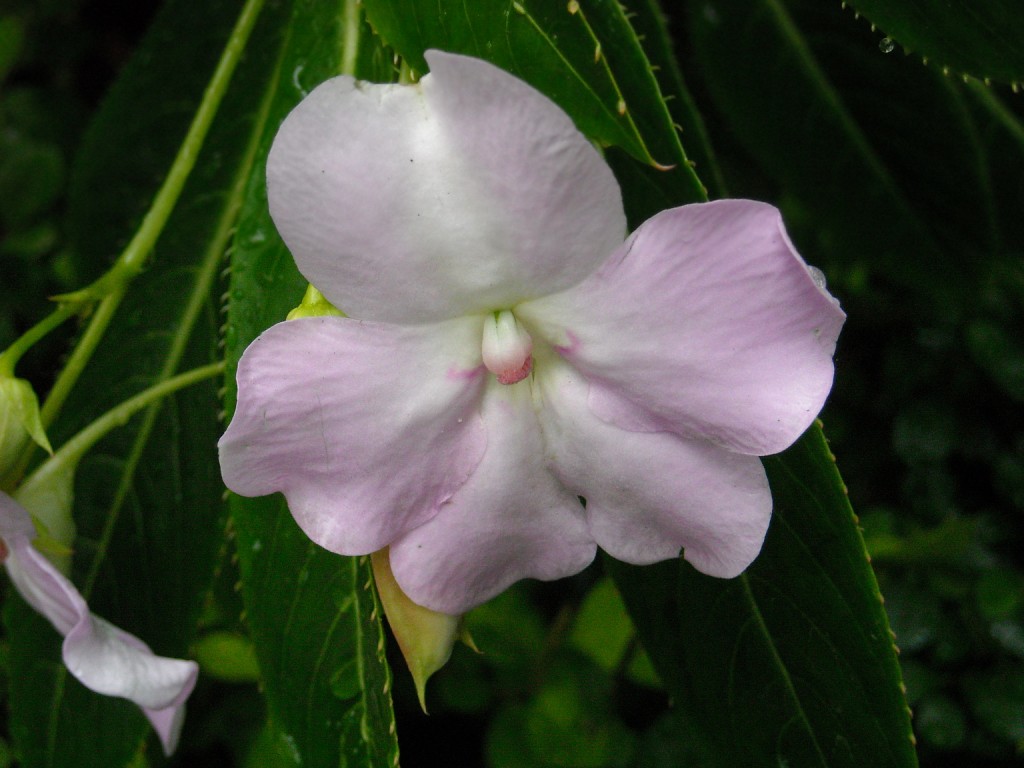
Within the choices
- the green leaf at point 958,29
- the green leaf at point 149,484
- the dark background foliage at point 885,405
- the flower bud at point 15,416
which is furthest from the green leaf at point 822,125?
the flower bud at point 15,416

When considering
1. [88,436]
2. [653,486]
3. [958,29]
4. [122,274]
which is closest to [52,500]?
[88,436]


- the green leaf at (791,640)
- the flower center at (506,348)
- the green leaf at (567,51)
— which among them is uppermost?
the green leaf at (567,51)

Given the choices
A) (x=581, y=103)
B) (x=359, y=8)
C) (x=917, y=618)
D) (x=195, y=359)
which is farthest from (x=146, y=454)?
(x=917, y=618)

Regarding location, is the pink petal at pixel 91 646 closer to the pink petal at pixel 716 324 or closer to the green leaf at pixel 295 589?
the green leaf at pixel 295 589

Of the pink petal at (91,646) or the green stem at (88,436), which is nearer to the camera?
the pink petal at (91,646)

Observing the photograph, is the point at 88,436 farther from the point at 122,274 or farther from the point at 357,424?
the point at 357,424

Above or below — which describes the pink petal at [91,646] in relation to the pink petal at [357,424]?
below

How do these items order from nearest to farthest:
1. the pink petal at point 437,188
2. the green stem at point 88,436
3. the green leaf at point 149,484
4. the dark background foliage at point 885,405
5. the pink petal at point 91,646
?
1. the pink petal at point 437,188
2. the pink petal at point 91,646
3. the green stem at point 88,436
4. the green leaf at point 149,484
5. the dark background foliage at point 885,405

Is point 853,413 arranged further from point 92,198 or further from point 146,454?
point 92,198
